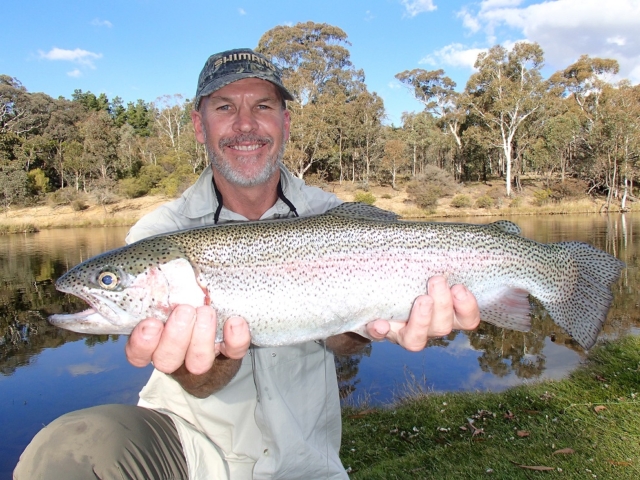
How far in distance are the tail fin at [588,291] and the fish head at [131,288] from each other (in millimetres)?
2666

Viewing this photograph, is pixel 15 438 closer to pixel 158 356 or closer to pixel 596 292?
pixel 158 356

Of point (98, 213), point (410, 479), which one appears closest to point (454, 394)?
point (410, 479)

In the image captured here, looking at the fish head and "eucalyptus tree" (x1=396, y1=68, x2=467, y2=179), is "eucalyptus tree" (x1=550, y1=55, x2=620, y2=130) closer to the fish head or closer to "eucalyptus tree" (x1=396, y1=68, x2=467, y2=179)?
"eucalyptus tree" (x1=396, y1=68, x2=467, y2=179)

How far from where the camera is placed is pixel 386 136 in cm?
5253

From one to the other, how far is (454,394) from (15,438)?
282 inches

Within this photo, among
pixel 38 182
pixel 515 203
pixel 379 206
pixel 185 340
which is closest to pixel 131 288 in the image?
pixel 185 340

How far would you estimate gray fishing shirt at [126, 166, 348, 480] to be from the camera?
11.1 ft

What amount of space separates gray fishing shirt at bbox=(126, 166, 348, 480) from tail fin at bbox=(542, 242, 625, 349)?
1.91 metres

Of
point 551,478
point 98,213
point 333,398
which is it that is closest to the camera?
point 333,398

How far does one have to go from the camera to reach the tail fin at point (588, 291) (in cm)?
348

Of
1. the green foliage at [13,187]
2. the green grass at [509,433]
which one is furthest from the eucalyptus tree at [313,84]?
the green grass at [509,433]

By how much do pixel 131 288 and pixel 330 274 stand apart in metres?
1.30

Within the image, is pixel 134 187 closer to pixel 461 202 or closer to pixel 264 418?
pixel 461 202

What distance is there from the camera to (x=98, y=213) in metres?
45.6
